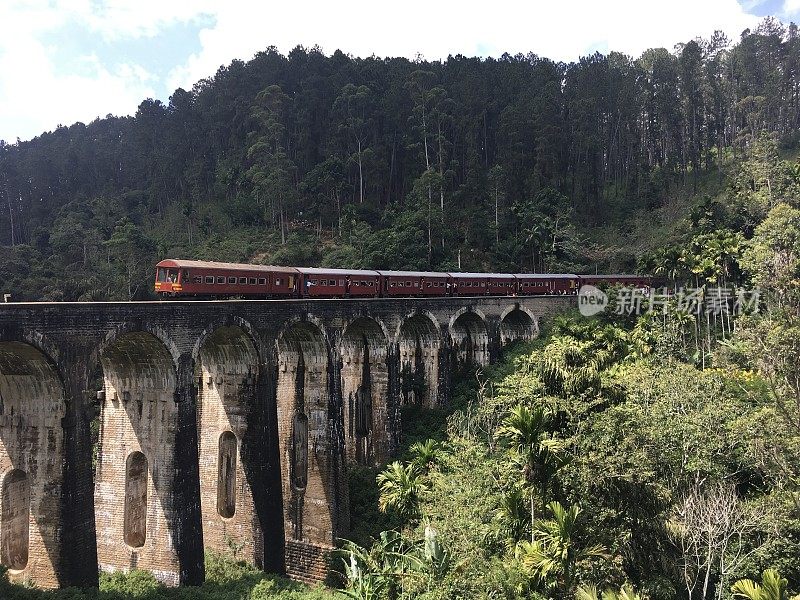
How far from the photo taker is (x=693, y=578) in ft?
55.3

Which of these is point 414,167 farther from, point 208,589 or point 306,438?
point 208,589

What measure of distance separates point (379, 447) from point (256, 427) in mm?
10774

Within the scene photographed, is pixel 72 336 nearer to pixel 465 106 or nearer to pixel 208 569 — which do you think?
pixel 208 569

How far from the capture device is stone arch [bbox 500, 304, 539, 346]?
141 feet

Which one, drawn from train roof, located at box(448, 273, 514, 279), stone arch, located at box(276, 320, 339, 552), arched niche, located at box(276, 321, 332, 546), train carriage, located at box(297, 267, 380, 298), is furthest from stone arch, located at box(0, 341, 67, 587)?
train roof, located at box(448, 273, 514, 279)

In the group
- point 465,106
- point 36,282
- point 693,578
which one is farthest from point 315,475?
point 465,106

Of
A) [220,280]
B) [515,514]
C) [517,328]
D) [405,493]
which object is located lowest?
[405,493]

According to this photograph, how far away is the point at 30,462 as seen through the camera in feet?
50.4

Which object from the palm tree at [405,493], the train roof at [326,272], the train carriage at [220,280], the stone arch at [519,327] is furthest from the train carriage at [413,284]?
the palm tree at [405,493]

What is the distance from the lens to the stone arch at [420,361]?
3519cm

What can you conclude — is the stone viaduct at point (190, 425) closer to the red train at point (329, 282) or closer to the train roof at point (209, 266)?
the red train at point (329, 282)

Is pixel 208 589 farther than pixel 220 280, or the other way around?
pixel 220 280

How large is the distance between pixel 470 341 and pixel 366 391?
1109 centimetres

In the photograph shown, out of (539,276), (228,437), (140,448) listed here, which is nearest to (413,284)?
(539,276)
